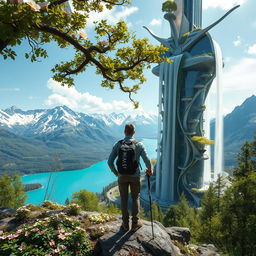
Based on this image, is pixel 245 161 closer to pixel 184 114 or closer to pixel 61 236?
pixel 61 236

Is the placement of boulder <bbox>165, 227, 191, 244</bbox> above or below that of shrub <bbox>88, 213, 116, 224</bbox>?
below

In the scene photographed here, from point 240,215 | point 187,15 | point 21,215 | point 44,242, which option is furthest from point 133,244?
point 187,15

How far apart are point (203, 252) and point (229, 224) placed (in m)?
8.99

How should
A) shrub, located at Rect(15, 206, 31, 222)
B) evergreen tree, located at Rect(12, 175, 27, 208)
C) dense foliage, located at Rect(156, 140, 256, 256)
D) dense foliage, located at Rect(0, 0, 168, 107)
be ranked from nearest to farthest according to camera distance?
dense foliage, located at Rect(0, 0, 168, 107), shrub, located at Rect(15, 206, 31, 222), dense foliage, located at Rect(156, 140, 256, 256), evergreen tree, located at Rect(12, 175, 27, 208)

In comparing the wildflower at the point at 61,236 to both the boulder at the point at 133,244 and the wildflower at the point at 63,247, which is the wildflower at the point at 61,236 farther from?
the boulder at the point at 133,244

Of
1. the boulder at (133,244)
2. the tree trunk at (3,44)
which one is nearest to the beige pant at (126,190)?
the boulder at (133,244)

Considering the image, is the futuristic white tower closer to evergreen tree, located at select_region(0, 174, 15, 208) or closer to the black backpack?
evergreen tree, located at select_region(0, 174, 15, 208)

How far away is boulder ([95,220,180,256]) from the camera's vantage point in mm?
5016

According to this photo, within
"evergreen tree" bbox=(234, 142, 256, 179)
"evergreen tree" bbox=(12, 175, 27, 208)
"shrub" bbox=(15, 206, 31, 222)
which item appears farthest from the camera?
"evergreen tree" bbox=(12, 175, 27, 208)

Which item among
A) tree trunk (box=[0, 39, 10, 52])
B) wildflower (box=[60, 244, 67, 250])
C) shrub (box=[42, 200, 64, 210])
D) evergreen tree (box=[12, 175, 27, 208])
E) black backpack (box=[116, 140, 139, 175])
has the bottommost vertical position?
evergreen tree (box=[12, 175, 27, 208])

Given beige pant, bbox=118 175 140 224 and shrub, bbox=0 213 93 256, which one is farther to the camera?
beige pant, bbox=118 175 140 224

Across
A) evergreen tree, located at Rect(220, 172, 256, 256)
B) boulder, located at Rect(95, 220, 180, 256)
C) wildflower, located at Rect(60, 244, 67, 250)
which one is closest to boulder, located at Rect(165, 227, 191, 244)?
boulder, located at Rect(95, 220, 180, 256)

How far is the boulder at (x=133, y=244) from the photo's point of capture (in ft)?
16.5

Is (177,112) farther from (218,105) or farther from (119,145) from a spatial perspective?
(119,145)
